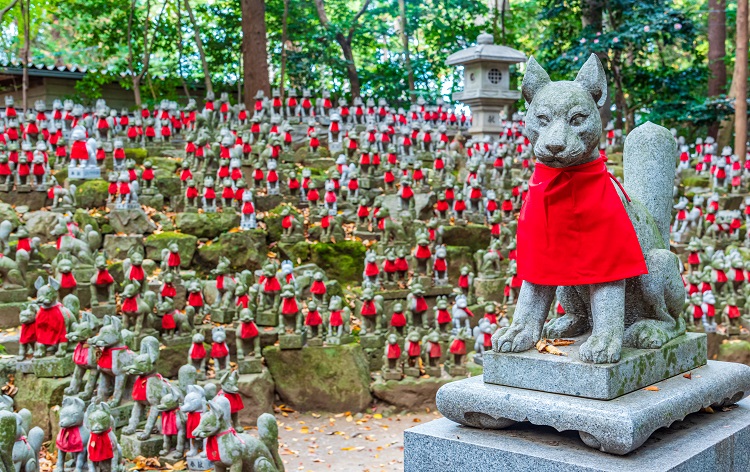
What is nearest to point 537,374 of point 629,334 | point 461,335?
point 629,334

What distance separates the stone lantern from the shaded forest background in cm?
156

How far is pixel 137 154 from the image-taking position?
527 inches

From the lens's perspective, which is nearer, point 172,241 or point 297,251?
point 172,241

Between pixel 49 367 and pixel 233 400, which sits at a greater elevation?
pixel 49 367

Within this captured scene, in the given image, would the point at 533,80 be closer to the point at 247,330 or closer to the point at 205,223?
the point at 247,330

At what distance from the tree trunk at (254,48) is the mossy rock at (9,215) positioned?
22.9 ft

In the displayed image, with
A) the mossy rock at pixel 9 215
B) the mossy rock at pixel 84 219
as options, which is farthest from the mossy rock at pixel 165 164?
the mossy rock at pixel 9 215

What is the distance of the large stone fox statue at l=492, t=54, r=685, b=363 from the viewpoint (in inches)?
111

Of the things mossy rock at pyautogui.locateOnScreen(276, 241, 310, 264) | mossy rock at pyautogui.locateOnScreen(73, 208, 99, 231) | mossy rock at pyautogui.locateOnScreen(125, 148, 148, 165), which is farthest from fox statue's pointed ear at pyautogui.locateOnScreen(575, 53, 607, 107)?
mossy rock at pyautogui.locateOnScreen(125, 148, 148, 165)

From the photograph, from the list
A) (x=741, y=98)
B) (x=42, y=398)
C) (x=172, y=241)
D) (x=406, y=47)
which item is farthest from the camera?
(x=406, y=47)

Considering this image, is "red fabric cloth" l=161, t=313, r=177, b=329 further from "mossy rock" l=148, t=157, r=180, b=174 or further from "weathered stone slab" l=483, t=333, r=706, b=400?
"weathered stone slab" l=483, t=333, r=706, b=400

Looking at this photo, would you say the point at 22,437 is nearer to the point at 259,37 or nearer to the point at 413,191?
the point at 413,191

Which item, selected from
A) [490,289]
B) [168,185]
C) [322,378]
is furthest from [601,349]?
[168,185]

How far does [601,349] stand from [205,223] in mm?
8776
